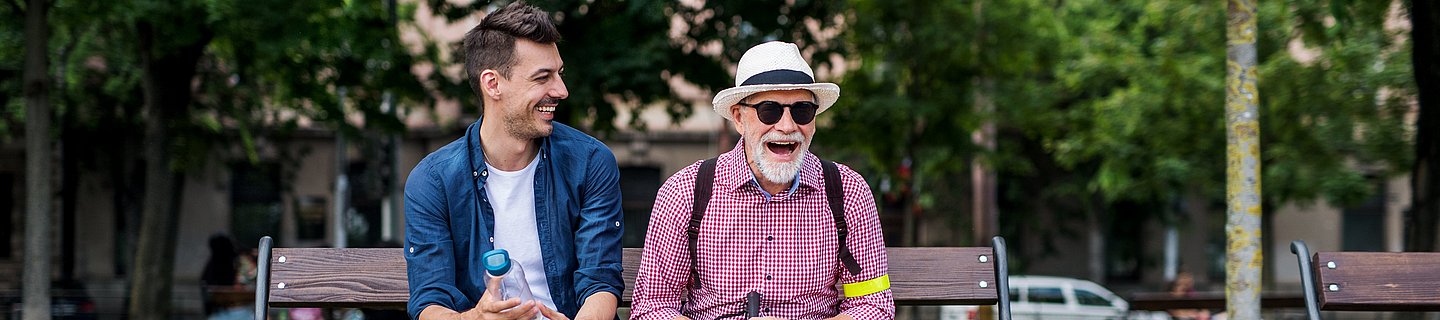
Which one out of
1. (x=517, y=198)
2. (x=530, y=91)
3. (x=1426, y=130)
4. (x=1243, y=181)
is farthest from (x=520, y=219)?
Answer: (x=1426, y=130)

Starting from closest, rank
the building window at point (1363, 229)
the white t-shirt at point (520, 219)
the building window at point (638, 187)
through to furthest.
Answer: the white t-shirt at point (520, 219)
the building window at point (638, 187)
the building window at point (1363, 229)

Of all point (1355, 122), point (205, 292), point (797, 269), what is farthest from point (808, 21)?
point (797, 269)

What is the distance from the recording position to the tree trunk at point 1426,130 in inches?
383

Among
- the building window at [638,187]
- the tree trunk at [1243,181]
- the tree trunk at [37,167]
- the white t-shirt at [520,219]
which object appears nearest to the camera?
the white t-shirt at [520,219]

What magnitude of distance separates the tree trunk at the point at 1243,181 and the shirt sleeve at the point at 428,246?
3.94 meters

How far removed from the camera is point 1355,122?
17484 millimetres

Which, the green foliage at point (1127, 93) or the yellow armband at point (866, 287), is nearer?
the yellow armband at point (866, 287)

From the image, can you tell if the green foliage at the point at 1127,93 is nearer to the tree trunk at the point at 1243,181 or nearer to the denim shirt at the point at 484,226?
the tree trunk at the point at 1243,181

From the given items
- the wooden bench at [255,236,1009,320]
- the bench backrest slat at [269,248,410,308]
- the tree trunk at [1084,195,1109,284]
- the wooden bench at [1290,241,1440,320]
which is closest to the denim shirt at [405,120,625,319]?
the wooden bench at [255,236,1009,320]

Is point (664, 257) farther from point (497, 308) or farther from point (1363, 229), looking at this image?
point (1363, 229)

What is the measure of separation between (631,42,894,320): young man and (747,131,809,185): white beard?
6 cm

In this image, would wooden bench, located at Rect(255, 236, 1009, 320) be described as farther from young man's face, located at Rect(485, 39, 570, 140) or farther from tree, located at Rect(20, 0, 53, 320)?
tree, located at Rect(20, 0, 53, 320)

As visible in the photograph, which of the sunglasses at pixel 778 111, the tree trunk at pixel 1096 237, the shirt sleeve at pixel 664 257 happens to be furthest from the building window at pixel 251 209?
the sunglasses at pixel 778 111

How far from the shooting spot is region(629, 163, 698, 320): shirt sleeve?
4285mm
